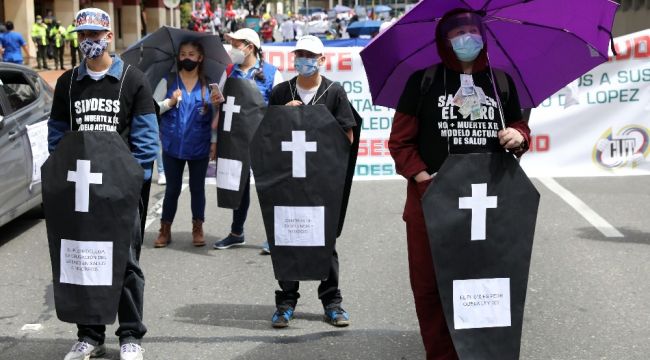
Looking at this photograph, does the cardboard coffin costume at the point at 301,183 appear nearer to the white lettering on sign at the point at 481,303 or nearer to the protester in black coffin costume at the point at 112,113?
the protester in black coffin costume at the point at 112,113

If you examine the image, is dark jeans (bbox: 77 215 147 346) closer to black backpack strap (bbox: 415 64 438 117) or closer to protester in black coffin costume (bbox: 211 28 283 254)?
black backpack strap (bbox: 415 64 438 117)

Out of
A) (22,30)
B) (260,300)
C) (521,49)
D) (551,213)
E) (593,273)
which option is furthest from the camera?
(22,30)

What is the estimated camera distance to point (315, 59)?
247 inches

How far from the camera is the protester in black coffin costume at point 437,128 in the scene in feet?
15.0

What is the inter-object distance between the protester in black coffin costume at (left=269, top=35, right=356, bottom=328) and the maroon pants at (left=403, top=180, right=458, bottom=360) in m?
1.50

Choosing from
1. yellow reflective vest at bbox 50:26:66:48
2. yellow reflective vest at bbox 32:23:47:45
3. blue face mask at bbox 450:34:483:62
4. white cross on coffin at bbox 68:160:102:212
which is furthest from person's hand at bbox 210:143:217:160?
yellow reflective vest at bbox 50:26:66:48

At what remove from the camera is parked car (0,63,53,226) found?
8734mm

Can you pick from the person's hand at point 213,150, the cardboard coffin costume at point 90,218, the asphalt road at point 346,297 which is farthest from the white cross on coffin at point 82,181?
the person's hand at point 213,150

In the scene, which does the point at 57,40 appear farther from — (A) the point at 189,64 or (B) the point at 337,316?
(B) the point at 337,316

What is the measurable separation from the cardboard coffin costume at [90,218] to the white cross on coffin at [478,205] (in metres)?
1.68

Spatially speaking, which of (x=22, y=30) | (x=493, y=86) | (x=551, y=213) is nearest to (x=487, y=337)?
(x=493, y=86)

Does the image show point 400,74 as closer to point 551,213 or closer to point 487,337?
point 487,337

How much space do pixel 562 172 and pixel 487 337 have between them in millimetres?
7541

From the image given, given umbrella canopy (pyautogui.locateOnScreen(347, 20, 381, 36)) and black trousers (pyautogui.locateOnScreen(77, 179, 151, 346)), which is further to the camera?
umbrella canopy (pyautogui.locateOnScreen(347, 20, 381, 36))
